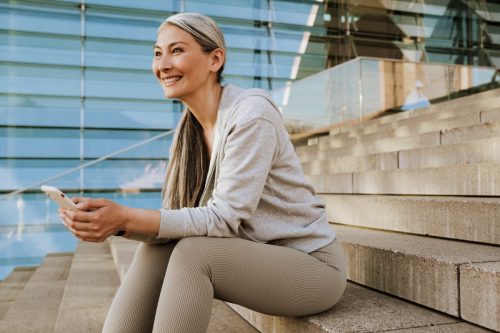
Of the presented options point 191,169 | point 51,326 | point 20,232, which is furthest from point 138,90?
point 191,169

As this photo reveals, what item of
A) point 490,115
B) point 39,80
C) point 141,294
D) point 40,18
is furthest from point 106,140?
point 141,294

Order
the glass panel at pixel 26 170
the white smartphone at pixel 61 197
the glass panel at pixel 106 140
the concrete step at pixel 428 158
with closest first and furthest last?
the white smartphone at pixel 61 197 < the concrete step at pixel 428 158 < the glass panel at pixel 26 170 < the glass panel at pixel 106 140

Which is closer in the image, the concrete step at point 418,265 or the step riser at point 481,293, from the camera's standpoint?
the step riser at point 481,293

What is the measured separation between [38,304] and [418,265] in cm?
234

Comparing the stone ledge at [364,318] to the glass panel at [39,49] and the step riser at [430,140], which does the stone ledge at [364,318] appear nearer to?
the step riser at [430,140]

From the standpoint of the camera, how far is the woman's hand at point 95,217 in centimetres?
127

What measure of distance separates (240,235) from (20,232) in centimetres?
560

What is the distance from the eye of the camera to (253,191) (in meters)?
1.43

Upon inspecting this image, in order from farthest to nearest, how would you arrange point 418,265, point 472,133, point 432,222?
point 472,133 → point 432,222 → point 418,265

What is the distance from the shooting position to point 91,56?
993 centimetres

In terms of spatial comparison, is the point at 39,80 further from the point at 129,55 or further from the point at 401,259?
the point at 401,259

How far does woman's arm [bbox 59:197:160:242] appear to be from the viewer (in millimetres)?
1278

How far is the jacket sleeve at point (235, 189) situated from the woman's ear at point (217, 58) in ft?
0.88

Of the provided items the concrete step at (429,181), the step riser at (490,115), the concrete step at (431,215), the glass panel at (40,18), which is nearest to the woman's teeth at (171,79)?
the concrete step at (431,215)
